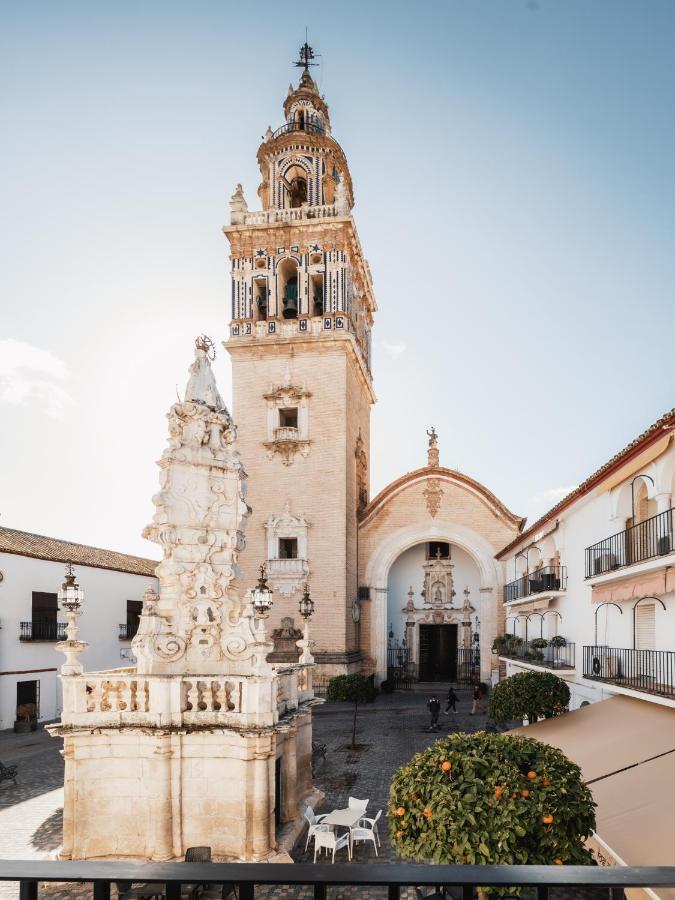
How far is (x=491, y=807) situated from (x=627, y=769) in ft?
12.7

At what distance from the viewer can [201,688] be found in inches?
396

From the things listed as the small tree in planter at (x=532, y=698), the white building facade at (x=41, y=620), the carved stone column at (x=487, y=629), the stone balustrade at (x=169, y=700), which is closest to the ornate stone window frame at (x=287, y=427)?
the white building facade at (x=41, y=620)

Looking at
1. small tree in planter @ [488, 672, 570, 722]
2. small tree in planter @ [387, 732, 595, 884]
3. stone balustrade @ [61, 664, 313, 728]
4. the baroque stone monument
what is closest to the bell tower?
small tree in planter @ [488, 672, 570, 722]

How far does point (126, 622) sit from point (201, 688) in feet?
74.3

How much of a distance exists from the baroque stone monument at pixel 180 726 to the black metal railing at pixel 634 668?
5952mm

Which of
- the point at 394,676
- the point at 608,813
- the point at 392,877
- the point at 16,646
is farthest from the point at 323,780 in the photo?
the point at 394,676

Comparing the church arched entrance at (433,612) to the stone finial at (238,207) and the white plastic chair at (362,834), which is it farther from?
the white plastic chair at (362,834)

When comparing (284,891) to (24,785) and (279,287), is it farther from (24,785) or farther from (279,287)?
(279,287)

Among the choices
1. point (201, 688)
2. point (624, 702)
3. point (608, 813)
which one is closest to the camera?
point (608, 813)

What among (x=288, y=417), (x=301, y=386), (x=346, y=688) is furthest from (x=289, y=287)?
(x=346, y=688)

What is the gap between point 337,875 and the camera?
1547mm

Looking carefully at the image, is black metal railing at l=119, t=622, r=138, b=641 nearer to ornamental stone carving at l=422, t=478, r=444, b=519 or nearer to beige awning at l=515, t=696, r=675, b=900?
ornamental stone carving at l=422, t=478, r=444, b=519

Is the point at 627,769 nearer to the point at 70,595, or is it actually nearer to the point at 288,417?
the point at 70,595

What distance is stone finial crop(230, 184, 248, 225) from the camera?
Result: 31844 mm
